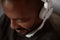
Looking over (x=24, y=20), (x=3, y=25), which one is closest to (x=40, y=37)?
(x=24, y=20)

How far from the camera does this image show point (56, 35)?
3.16 feet

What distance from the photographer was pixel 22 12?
0.88 meters

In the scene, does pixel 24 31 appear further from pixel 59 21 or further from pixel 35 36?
pixel 59 21

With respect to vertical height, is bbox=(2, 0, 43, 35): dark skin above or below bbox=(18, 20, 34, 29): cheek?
above

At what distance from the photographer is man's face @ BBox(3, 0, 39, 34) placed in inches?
33.9

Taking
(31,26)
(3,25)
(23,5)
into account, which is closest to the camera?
(23,5)

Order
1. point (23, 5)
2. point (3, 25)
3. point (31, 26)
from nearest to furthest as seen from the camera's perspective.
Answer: point (23, 5) < point (31, 26) < point (3, 25)

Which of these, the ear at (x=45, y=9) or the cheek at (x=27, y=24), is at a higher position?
the ear at (x=45, y=9)

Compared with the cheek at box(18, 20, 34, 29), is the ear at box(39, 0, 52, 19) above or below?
above

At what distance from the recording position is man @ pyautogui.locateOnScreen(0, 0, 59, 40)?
0.87 meters

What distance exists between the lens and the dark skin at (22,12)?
86cm

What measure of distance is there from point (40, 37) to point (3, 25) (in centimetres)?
25

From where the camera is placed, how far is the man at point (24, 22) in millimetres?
870

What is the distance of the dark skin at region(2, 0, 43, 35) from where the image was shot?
862 millimetres
